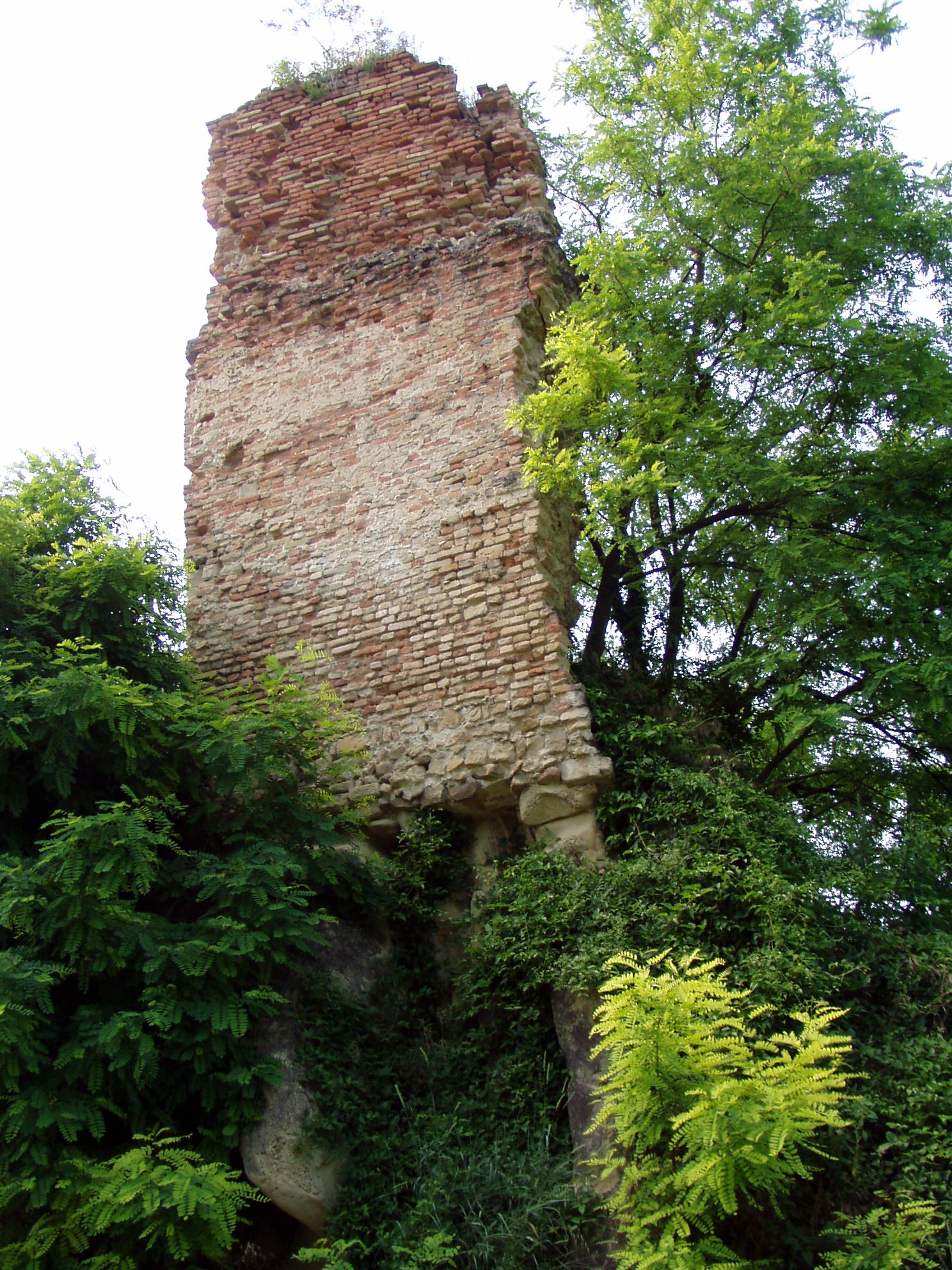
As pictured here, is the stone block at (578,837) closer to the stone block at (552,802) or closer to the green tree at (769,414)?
the stone block at (552,802)

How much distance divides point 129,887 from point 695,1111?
3102 millimetres

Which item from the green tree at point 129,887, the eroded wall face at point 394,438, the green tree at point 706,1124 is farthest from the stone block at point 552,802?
the green tree at point 706,1124

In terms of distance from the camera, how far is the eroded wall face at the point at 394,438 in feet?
23.8

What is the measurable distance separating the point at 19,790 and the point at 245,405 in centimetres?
414

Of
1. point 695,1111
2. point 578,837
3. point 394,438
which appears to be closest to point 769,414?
point 394,438

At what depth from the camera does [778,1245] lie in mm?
4898

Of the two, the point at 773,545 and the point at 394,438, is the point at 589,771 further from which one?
the point at 394,438

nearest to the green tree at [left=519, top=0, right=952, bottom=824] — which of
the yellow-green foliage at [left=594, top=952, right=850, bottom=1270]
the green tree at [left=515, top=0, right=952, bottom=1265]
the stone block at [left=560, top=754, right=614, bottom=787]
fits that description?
the green tree at [left=515, top=0, right=952, bottom=1265]

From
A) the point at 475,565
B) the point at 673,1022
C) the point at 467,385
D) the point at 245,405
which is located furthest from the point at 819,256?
the point at 673,1022

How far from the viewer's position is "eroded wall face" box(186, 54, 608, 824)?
285 inches

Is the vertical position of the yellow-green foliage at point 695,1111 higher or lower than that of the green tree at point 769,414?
lower

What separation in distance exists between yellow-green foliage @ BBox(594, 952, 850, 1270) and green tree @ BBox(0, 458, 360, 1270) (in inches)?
77.2

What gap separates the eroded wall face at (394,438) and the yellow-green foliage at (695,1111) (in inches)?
82.7

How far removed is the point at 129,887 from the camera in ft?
18.5
